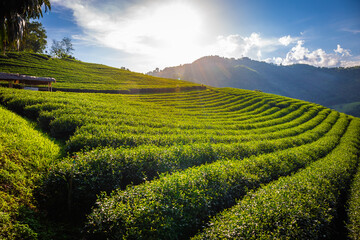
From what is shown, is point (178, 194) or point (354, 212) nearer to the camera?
point (178, 194)

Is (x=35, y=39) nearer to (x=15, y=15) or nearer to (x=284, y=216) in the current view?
(x=15, y=15)

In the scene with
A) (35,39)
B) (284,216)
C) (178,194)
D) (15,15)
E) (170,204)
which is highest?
(35,39)

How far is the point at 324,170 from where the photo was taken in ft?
41.7

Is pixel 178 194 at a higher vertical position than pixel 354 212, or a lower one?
higher

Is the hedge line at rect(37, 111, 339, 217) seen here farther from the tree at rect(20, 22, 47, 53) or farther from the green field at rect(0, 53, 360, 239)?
the tree at rect(20, 22, 47, 53)

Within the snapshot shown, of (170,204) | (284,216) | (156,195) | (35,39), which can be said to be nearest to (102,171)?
(156,195)

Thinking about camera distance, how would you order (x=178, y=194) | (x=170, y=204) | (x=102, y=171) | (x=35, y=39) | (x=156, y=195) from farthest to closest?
(x=35, y=39), (x=102, y=171), (x=178, y=194), (x=156, y=195), (x=170, y=204)

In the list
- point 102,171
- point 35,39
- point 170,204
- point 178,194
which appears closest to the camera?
point 170,204

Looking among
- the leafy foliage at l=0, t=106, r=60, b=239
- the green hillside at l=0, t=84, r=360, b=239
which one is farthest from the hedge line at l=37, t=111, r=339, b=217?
the leafy foliage at l=0, t=106, r=60, b=239

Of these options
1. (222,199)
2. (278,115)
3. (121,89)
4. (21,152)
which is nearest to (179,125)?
(222,199)

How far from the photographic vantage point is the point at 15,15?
31.5ft

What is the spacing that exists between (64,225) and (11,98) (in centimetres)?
1964

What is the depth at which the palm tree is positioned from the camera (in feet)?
29.5

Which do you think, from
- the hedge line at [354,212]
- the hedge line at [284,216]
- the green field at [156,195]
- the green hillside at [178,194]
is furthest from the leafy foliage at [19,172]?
the hedge line at [354,212]
